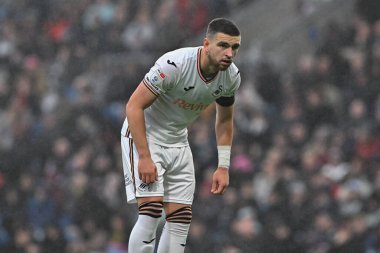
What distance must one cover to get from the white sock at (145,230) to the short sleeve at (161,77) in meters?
0.88

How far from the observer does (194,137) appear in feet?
51.2

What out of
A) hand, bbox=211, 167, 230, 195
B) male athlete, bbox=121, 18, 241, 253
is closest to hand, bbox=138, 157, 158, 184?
male athlete, bbox=121, 18, 241, 253

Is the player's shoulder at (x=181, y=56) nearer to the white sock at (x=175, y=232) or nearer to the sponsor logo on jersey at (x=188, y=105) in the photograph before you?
the sponsor logo on jersey at (x=188, y=105)

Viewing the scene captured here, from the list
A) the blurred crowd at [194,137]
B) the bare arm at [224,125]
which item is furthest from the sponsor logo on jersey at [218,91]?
the blurred crowd at [194,137]

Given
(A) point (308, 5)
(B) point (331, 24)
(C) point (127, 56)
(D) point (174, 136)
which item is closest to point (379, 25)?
(B) point (331, 24)

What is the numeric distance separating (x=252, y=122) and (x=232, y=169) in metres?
0.98

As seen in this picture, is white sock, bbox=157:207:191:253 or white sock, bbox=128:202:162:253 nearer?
white sock, bbox=128:202:162:253

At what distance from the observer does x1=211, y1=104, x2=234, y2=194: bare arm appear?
365 inches

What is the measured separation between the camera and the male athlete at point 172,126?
28.5 feet

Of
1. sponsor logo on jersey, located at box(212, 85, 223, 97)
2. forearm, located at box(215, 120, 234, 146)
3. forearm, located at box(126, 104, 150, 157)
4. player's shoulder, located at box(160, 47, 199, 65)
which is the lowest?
forearm, located at box(215, 120, 234, 146)

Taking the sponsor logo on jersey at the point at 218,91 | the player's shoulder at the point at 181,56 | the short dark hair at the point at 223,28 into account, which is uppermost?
the short dark hair at the point at 223,28

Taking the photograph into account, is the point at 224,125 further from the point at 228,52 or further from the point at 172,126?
the point at 228,52

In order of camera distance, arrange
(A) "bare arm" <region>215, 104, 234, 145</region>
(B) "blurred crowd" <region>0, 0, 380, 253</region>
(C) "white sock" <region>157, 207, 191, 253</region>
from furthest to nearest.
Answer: (B) "blurred crowd" <region>0, 0, 380, 253</region>
(A) "bare arm" <region>215, 104, 234, 145</region>
(C) "white sock" <region>157, 207, 191, 253</region>

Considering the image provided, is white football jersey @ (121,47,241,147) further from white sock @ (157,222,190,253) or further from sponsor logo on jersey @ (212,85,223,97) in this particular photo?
white sock @ (157,222,190,253)
